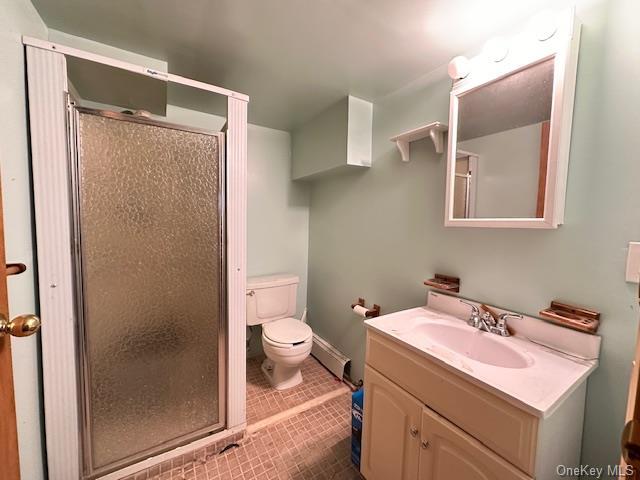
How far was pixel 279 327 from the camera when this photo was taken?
2018 mm

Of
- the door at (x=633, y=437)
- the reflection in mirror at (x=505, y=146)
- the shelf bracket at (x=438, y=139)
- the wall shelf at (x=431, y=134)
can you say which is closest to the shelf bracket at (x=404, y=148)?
the wall shelf at (x=431, y=134)

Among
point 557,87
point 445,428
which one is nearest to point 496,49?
point 557,87

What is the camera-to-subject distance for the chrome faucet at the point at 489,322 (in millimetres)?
1119

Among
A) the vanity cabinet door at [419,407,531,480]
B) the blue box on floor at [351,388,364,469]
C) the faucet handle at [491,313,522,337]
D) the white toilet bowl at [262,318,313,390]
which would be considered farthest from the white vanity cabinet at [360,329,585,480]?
the white toilet bowl at [262,318,313,390]

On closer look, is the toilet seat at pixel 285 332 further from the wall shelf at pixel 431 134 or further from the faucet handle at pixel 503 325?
the wall shelf at pixel 431 134

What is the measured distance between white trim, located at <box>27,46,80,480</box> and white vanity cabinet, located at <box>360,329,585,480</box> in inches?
51.1

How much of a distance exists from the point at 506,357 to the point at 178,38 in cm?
206

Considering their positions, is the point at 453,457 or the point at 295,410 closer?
the point at 453,457

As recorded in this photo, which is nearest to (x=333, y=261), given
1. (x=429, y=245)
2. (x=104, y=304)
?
(x=429, y=245)

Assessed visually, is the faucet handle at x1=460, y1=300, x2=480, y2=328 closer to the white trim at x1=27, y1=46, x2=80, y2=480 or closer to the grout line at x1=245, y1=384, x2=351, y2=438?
the grout line at x1=245, y1=384, x2=351, y2=438

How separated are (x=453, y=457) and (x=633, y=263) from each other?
875 millimetres

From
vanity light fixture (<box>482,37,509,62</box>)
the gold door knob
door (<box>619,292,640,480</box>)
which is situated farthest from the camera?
vanity light fixture (<box>482,37,509,62</box>)

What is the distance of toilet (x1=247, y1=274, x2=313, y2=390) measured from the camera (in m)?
1.83
